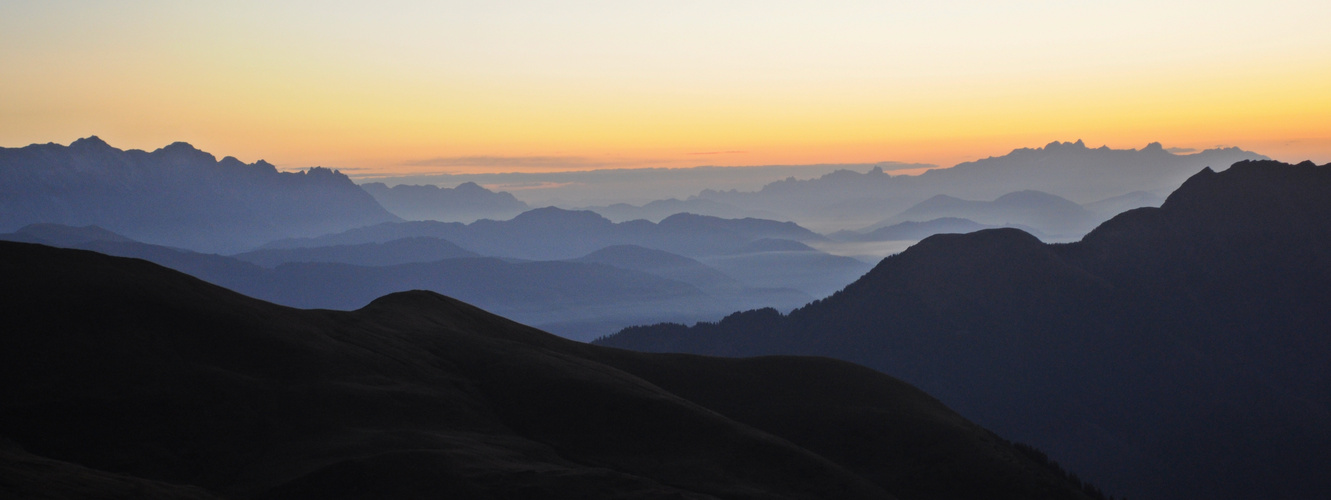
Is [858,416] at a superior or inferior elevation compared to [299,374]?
inferior

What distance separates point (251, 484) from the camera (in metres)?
60.7

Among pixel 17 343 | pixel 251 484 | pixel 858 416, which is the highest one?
pixel 17 343

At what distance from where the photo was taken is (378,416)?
7675cm

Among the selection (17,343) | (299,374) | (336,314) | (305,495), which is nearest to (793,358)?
(336,314)

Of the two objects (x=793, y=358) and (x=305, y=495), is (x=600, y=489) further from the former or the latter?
(x=793, y=358)

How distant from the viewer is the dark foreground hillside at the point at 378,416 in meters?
61.9

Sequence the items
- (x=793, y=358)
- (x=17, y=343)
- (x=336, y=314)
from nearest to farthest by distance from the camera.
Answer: (x=17, y=343) → (x=336, y=314) → (x=793, y=358)

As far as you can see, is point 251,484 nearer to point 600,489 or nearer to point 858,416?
point 600,489

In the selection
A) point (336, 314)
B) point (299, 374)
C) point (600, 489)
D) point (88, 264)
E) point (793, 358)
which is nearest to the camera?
point (600, 489)

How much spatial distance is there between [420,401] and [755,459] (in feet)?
102

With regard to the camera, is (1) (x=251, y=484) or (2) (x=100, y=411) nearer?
(1) (x=251, y=484)

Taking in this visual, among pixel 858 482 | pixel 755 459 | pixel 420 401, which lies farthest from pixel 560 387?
pixel 858 482

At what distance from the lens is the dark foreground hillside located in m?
61.9

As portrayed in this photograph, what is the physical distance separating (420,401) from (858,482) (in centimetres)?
4092
